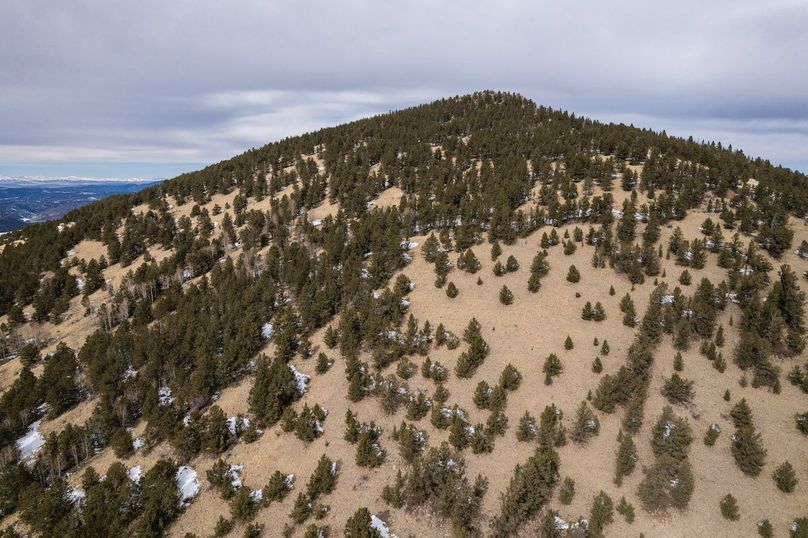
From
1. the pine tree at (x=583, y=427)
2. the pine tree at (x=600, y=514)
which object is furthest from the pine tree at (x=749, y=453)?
the pine tree at (x=600, y=514)

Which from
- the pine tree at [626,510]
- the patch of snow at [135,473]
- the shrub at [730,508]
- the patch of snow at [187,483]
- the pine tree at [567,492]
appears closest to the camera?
the shrub at [730,508]

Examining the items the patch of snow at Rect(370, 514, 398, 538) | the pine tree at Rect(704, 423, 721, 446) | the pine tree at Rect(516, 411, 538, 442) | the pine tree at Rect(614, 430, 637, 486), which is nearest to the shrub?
the pine tree at Rect(704, 423, 721, 446)

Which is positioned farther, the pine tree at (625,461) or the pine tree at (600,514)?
the pine tree at (625,461)

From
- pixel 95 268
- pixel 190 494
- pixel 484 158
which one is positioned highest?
pixel 484 158

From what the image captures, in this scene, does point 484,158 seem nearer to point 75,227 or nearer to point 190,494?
point 190,494

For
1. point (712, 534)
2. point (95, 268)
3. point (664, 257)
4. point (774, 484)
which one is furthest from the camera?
point (95, 268)

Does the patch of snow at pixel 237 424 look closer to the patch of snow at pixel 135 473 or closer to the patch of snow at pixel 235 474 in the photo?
the patch of snow at pixel 235 474

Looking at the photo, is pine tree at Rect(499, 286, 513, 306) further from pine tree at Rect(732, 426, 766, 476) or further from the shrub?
the shrub

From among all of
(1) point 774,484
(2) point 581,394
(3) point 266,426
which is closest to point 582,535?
(2) point 581,394
